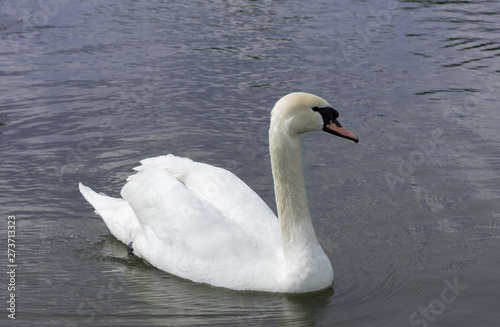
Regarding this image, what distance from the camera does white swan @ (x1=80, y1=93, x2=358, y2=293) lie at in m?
6.22

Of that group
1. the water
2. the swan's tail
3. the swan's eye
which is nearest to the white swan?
the swan's eye

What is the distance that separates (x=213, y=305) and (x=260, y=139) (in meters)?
4.20

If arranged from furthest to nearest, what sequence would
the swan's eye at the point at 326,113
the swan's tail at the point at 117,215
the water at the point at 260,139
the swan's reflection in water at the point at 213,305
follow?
1. the swan's tail at the point at 117,215
2. the water at the point at 260,139
3. the swan's eye at the point at 326,113
4. the swan's reflection in water at the point at 213,305

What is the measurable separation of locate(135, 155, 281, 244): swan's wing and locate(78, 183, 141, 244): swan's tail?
56 cm

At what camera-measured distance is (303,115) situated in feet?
20.1

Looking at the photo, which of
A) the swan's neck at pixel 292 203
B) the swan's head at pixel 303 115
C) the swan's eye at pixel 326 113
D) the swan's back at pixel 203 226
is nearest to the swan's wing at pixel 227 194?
the swan's back at pixel 203 226

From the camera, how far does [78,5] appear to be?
1753 cm

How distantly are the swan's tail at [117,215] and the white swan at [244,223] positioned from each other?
12.6 inches

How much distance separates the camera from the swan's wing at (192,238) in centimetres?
645

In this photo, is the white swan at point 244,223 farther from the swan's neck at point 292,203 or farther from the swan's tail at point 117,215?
the swan's tail at point 117,215

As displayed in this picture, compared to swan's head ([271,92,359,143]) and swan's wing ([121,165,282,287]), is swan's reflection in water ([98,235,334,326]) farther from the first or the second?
swan's head ([271,92,359,143])

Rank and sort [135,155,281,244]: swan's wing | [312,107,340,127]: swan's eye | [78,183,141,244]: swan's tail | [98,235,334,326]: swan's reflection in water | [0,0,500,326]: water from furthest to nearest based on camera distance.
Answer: [78,183,141,244]: swan's tail, [135,155,281,244]: swan's wing, [0,0,500,326]: water, [312,107,340,127]: swan's eye, [98,235,334,326]: swan's reflection in water

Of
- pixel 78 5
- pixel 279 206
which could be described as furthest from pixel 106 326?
pixel 78 5

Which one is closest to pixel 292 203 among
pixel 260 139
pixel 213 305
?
pixel 213 305
